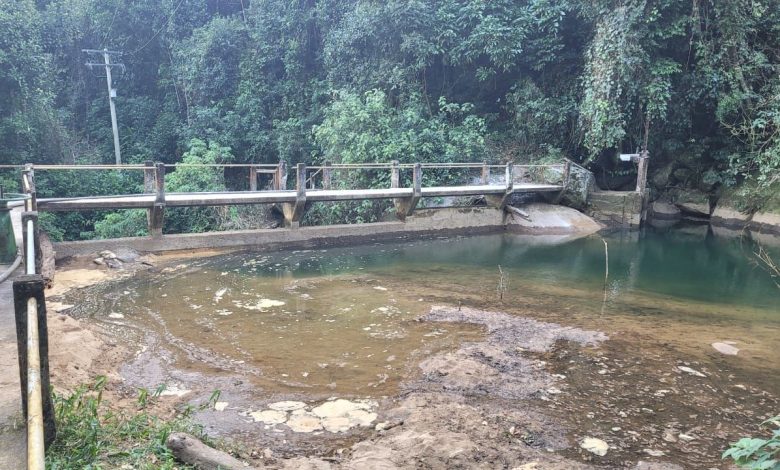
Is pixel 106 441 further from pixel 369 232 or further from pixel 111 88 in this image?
pixel 111 88

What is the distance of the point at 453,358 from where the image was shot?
527 centimetres

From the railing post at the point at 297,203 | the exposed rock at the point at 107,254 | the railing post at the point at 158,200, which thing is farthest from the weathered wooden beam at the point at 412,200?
the exposed rock at the point at 107,254

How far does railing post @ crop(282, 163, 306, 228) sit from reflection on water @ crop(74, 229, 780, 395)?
0.97 metres

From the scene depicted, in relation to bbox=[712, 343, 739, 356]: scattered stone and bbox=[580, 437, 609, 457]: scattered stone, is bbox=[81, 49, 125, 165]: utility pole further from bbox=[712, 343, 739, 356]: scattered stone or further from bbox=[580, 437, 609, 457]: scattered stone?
bbox=[580, 437, 609, 457]: scattered stone

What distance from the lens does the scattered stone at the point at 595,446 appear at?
3.83m

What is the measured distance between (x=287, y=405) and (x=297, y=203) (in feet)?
24.5

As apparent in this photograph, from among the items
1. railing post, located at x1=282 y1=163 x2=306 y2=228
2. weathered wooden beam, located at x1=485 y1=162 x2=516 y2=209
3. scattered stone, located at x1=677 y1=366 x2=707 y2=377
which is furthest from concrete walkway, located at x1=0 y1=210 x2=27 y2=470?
weathered wooden beam, located at x1=485 y1=162 x2=516 y2=209

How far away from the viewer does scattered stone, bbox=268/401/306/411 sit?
171 inches

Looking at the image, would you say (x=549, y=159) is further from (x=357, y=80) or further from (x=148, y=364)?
(x=148, y=364)

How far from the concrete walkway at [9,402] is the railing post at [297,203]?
687 cm

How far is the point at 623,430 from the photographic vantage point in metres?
4.15

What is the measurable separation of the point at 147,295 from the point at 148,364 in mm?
2772

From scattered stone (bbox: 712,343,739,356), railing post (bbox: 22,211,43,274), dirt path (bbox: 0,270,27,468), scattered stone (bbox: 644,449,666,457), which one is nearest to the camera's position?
dirt path (bbox: 0,270,27,468)

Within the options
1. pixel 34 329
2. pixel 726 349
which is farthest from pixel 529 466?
pixel 726 349
